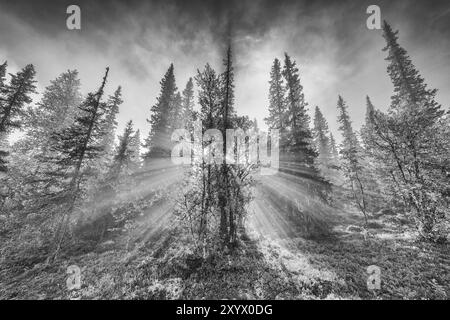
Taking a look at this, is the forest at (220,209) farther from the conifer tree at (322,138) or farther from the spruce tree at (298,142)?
the conifer tree at (322,138)

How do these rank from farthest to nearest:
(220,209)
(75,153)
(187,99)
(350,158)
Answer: (187,99)
(350,158)
(75,153)
(220,209)

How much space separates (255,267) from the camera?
980cm

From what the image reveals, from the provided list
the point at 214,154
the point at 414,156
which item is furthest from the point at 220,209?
the point at 414,156

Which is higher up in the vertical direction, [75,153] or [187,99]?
[187,99]

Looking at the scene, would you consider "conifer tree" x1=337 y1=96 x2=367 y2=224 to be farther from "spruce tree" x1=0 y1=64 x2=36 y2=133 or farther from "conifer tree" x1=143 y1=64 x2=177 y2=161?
"spruce tree" x1=0 y1=64 x2=36 y2=133

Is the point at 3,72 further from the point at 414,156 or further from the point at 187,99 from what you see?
the point at 414,156

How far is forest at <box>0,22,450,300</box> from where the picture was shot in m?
9.05

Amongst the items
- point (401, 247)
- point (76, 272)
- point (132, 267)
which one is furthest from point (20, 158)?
point (401, 247)

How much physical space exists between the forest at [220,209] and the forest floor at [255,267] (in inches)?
3.3

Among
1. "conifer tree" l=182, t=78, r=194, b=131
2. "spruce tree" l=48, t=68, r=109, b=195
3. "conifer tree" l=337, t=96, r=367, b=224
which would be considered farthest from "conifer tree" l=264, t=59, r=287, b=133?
"spruce tree" l=48, t=68, r=109, b=195

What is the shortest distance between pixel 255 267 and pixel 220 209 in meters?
4.07

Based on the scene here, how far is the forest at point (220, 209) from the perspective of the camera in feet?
29.7

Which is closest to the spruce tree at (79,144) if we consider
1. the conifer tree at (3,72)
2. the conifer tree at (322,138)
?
the conifer tree at (3,72)

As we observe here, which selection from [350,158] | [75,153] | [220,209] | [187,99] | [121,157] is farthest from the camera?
[187,99]
